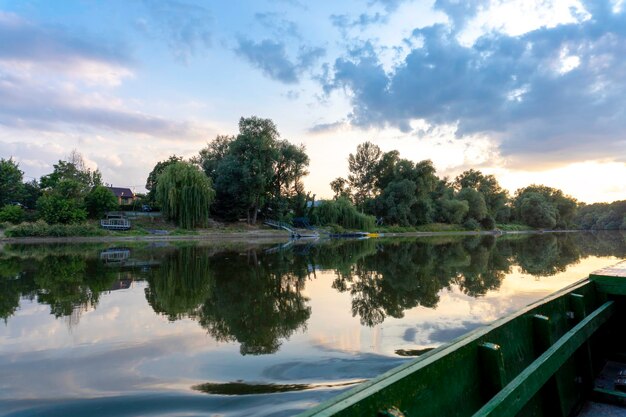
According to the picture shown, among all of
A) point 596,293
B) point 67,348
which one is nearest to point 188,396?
point 67,348

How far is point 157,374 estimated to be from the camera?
190 inches

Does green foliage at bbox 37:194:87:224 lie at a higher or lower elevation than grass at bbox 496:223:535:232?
higher

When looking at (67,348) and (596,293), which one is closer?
(596,293)

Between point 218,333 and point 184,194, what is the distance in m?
38.4

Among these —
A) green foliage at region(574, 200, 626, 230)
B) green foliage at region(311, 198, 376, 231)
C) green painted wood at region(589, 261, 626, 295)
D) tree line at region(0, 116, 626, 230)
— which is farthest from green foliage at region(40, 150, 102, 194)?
green foliage at region(574, 200, 626, 230)

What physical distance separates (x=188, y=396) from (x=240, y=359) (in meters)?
1.13

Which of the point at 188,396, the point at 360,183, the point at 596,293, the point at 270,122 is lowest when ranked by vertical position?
the point at 188,396

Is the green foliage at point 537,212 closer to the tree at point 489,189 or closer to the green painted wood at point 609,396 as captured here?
the tree at point 489,189

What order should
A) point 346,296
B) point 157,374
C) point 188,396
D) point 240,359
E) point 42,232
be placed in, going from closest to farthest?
1. point 188,396
2. point 157,374
3. point 240,359
4. point 346,296
5. point 42,232

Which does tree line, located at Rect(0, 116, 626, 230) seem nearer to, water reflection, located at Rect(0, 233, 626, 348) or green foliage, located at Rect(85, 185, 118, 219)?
green foliage, located at Rect(85, 185, 118, 219)

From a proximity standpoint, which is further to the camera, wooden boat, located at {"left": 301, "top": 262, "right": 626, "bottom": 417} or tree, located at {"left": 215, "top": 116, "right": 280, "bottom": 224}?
tree, located at {"left": 215, "top": 116, "right": 280, "bottom": 224}

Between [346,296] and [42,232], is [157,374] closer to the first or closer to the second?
[346,296]

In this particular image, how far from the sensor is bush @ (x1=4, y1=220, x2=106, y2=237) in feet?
114

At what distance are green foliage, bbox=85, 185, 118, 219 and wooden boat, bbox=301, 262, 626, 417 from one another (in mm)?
47858
